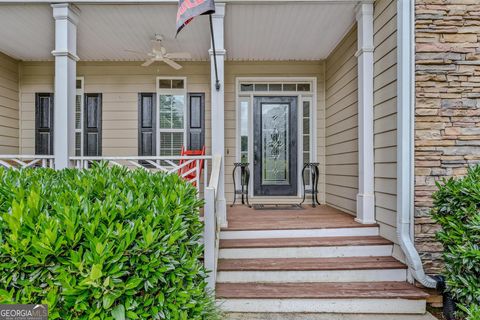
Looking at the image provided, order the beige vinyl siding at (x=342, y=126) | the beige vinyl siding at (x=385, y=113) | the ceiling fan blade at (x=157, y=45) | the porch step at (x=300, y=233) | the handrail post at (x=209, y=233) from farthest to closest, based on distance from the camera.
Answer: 1. the ceiling fan blade at (x=157, y=45)
2. the beige vinyl siding at (x=342, y=126)
3. the porch step at (x=300, y=233)
4. the beige vinyl siding at (x=385, y=113)
5. the handrail post at (x=209, y=233)

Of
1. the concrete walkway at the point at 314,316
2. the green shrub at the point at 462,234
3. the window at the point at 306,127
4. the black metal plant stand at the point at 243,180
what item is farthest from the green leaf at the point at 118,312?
the window at the point at 306,127

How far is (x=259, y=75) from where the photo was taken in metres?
5.69

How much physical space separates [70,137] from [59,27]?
127 centimetres

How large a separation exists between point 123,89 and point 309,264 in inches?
172

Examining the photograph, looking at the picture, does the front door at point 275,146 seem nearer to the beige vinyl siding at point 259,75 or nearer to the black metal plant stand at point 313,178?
the black metal plant stand at point 313,178

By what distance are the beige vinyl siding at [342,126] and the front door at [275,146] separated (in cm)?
60

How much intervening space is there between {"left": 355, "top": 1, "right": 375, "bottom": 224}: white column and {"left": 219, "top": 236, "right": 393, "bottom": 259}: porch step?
16.3 inches

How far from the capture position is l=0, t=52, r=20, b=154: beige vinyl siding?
17.6 feet

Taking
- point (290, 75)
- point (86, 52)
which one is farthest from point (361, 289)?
point (86, 52)

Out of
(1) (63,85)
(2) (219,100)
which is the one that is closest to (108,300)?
(2) (219,100)

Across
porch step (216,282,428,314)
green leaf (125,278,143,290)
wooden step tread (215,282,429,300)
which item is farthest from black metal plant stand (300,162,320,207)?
green leaf (125,278,143,290)

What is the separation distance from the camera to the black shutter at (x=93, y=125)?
5.65 meters

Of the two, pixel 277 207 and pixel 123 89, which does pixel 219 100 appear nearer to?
pixel 277 207

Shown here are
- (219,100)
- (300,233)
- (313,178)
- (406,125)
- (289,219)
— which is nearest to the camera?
(406,125)
